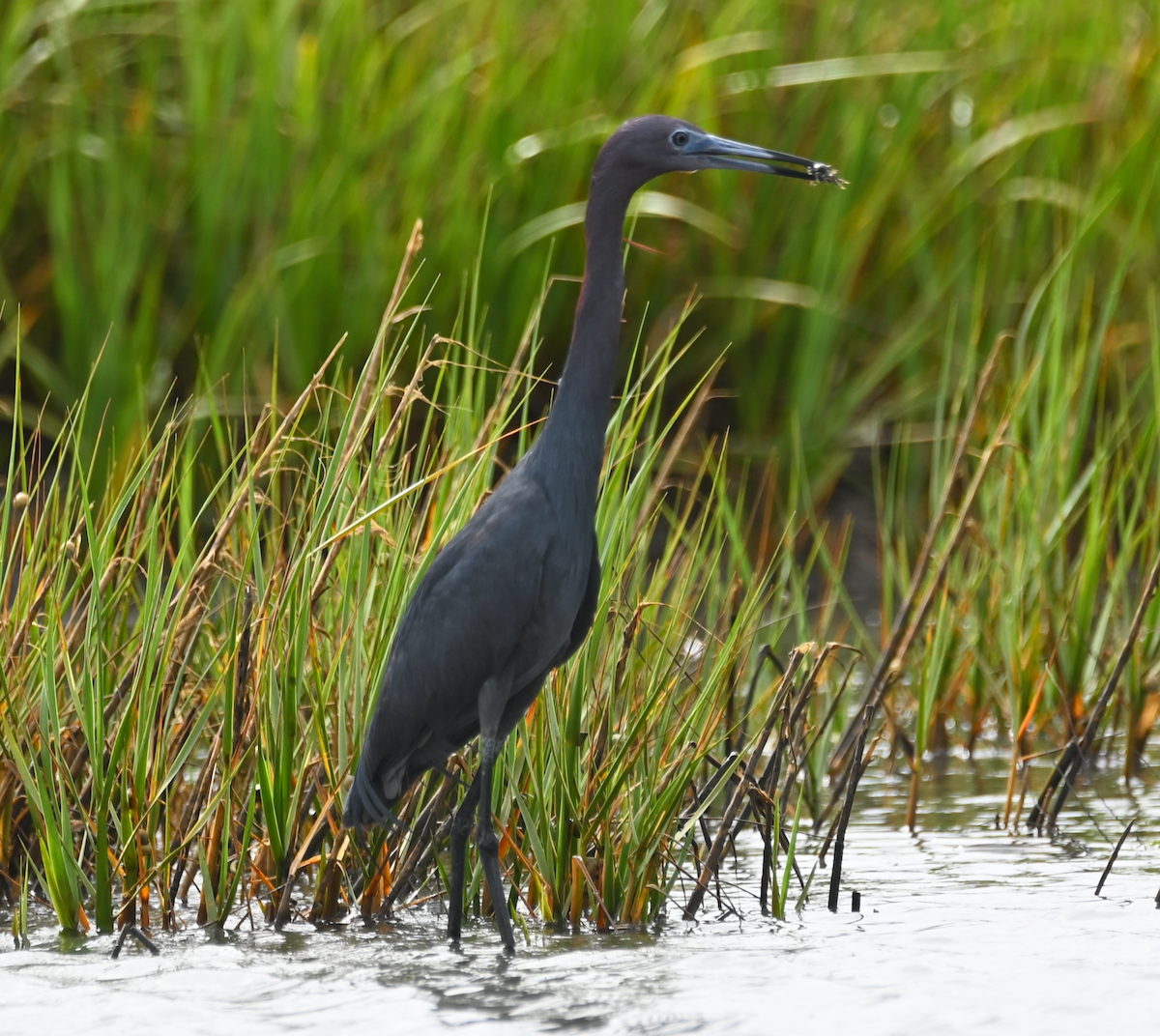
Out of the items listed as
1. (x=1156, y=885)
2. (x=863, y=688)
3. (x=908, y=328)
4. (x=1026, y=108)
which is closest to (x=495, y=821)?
(x=1156, y=885)

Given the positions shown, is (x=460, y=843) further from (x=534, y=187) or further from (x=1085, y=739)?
(x=534, y=187)

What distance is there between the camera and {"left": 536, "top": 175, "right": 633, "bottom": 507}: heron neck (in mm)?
3338

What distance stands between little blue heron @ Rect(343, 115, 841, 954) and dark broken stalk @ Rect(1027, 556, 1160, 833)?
1.33 metres

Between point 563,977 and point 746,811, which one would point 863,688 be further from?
point 563,977

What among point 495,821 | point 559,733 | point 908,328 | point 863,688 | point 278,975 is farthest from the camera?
point 908,328

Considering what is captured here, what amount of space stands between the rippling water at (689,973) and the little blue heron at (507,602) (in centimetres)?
22

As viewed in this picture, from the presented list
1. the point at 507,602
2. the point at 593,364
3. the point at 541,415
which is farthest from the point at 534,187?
the point at 507,602

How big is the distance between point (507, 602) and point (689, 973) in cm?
83

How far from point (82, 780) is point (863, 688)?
2824 mm

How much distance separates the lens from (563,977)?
3131 mm

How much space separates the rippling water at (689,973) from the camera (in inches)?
115

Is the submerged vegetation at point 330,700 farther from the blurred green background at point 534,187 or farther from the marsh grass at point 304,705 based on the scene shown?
the blurred green background at point 534,187

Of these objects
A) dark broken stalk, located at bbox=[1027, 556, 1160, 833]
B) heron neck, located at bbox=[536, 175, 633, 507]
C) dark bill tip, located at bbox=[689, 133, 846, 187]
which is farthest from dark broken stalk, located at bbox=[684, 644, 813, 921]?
dark bill tip, located at bbox=[689, 133, 846, 187]

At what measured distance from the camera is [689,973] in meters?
3.14
